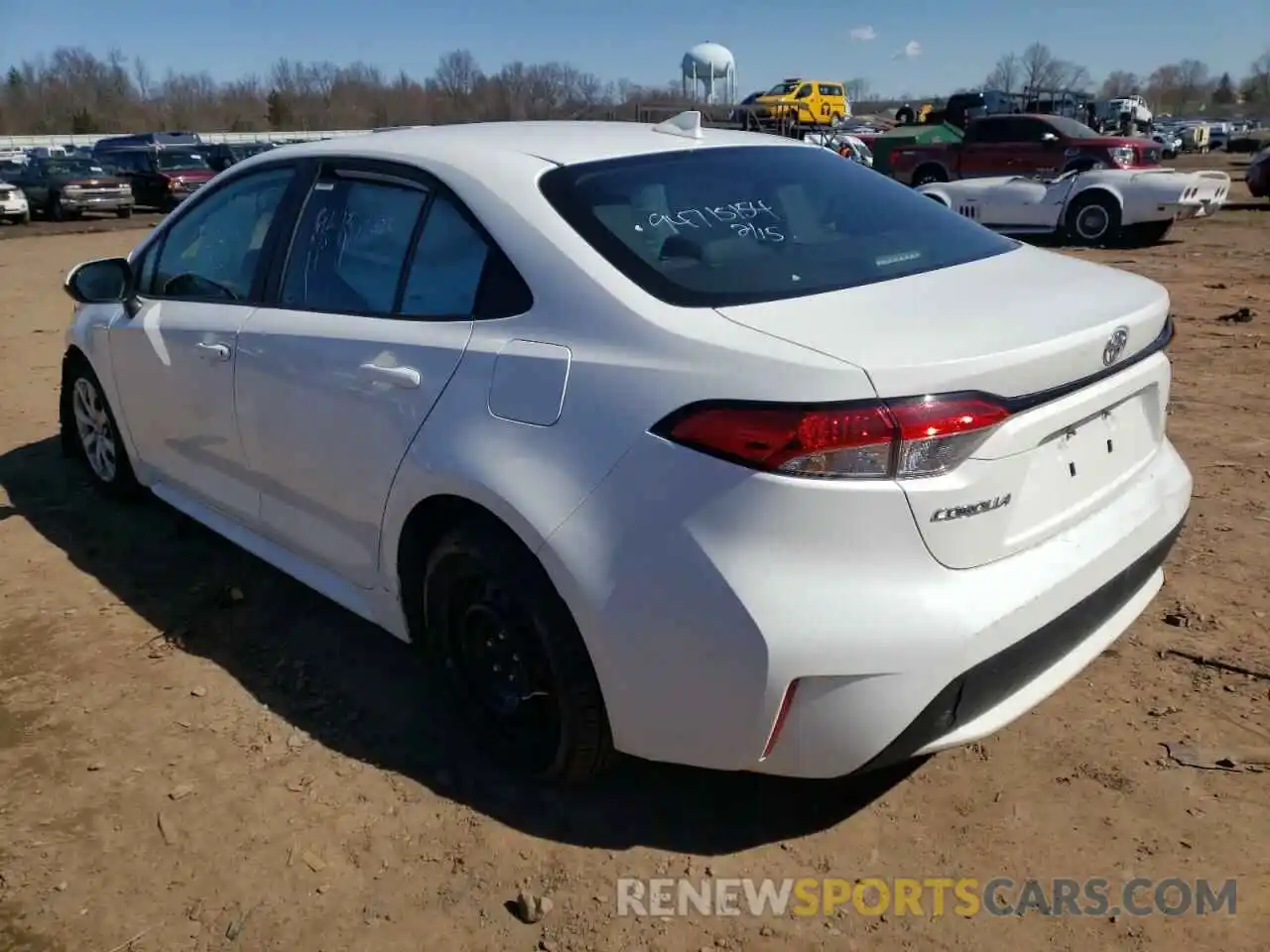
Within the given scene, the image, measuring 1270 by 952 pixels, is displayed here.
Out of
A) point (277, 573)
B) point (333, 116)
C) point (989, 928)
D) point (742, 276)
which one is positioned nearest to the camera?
point (989, 928)

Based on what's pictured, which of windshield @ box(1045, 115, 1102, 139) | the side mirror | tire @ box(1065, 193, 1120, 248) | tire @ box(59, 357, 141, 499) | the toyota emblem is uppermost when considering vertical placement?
windshield @ box(1045, 115, 1102, 139)

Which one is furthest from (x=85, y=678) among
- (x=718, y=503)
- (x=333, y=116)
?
(x=333, y=116)

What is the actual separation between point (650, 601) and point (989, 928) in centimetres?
104

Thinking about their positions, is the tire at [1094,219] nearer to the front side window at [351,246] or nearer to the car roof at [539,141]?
the car roof at [539,141]

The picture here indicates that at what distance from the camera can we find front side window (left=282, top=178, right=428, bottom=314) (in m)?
3.02

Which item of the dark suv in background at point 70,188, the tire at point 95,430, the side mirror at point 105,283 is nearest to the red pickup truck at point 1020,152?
the tire at point 95,430

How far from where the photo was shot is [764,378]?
6.97 feet

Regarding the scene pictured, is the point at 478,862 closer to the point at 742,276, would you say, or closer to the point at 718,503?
the point at 718,503

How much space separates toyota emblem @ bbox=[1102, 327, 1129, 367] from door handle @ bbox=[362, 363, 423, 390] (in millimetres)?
1675

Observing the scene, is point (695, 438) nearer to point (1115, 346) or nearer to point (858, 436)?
point (858, 436)

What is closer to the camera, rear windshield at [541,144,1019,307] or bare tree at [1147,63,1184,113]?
rear windshield at [541,144,1019,307]

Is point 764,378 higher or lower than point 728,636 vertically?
higher

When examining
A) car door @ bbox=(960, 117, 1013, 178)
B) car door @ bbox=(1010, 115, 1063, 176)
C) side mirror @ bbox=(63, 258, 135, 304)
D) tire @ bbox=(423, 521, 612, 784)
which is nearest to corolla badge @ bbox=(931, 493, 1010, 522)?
tire @ bbox=(423, 521, 612, 784)

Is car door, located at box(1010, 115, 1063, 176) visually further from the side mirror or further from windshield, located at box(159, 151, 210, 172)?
windshield, located at box(159, 151, 210, 172)
